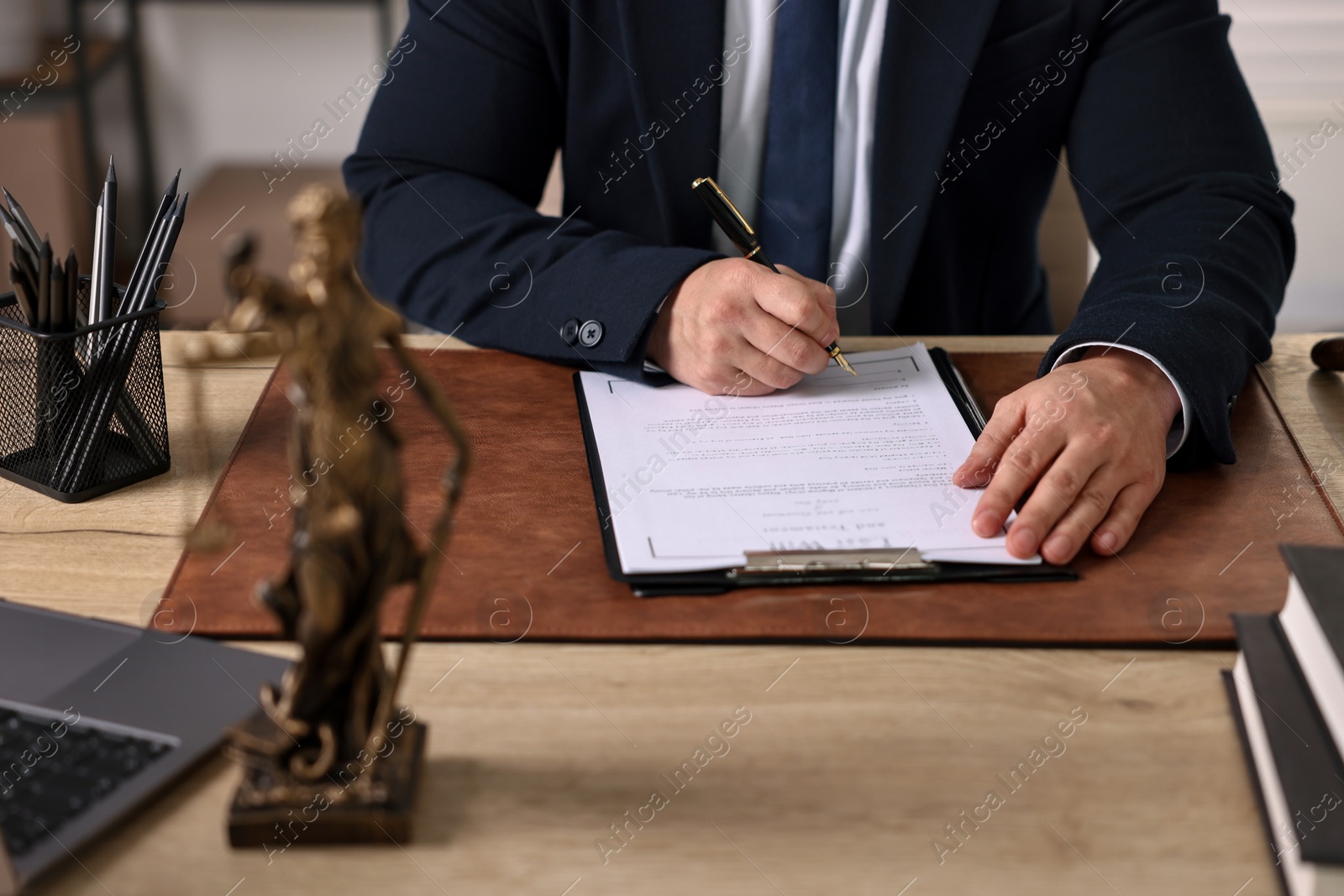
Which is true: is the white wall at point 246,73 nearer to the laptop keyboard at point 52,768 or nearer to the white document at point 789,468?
the white document at point 789,468

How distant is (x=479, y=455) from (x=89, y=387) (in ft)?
0.92

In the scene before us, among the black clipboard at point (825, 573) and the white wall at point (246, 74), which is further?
the white wall at point (246, 74)

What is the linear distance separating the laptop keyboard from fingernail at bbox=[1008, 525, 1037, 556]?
52 centimetres

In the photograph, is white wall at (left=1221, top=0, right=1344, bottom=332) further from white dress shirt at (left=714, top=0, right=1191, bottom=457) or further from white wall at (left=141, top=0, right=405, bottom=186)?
white wall at (left=141, top=0, right=405, bottom=186)

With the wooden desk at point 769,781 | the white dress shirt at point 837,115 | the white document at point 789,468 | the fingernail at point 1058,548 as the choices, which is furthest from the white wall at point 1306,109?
the wooden desk at point 769,781

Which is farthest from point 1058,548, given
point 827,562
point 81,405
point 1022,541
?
point 81,405

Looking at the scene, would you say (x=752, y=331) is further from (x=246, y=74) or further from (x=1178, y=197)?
(x=246, y=74)

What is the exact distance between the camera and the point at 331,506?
1.51 ft

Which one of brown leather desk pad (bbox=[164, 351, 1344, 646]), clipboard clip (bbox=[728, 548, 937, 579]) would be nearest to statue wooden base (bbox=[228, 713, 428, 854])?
brown leather desk pad (bbox=[164, 351, 1344, 646])

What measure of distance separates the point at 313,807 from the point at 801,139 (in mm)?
978

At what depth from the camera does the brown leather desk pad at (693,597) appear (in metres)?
0.69

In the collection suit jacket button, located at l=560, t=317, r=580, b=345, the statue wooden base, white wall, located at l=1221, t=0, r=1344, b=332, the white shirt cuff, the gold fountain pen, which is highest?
the gold fountain pen

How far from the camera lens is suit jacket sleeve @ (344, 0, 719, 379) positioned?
104cm

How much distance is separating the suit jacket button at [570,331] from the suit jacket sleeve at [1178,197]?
0.41m
